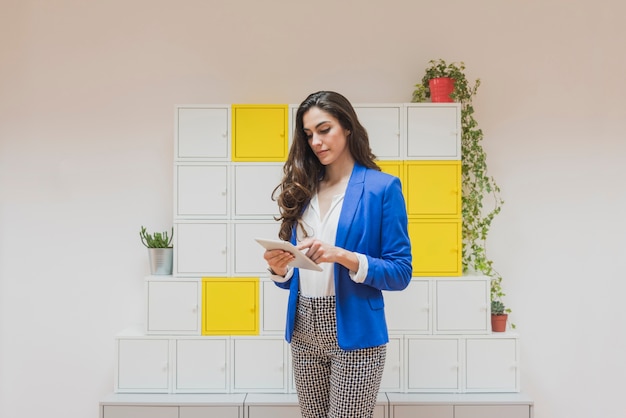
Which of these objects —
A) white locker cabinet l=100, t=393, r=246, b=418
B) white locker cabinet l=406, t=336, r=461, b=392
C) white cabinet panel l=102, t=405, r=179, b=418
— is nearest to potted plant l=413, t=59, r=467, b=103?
white locker cabinet l=406, t=336, r=461, b=392

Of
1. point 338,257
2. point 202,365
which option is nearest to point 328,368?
point 338,257

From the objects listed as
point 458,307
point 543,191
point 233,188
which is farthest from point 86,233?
point 543,191

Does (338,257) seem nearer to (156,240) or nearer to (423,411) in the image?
(423,411)

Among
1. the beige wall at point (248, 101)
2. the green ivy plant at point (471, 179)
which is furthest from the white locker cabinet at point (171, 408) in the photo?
the green ivy plant at point (471, 179)

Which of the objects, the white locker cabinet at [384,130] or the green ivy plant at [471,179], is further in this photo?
the green ivy plant at [471,179]

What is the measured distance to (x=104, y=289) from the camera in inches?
134

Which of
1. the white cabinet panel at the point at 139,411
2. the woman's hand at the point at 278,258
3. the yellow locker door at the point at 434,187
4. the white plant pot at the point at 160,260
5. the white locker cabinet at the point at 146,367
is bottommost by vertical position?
the white cabinet panel at the point at 139,411

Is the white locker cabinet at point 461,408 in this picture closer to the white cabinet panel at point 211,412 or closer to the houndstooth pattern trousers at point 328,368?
the white cabinet panel at point 211,412

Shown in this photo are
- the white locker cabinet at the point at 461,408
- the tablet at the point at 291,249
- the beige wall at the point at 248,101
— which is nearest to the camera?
the tablet at the point at 291,249

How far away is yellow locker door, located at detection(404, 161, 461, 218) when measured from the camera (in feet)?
9.98

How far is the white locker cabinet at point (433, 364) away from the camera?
Result: 3002 millimetres

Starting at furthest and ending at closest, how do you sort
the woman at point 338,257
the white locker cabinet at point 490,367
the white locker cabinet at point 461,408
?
the white locker cabinet at point 490,367 < the white locker cabinet at point 461,408 < the woman at point 338,257

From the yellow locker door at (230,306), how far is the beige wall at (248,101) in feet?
1.91

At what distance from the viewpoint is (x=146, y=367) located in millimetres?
3014
